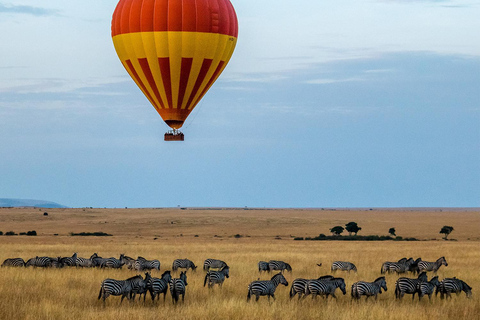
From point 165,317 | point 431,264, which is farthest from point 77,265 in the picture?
point 431,264

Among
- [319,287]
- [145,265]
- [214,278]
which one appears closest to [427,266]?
[319,287]

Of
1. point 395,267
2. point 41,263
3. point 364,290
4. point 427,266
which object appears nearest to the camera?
point 364,290

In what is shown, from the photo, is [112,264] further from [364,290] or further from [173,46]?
[364,290]

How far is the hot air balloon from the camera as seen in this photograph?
29.2 meters

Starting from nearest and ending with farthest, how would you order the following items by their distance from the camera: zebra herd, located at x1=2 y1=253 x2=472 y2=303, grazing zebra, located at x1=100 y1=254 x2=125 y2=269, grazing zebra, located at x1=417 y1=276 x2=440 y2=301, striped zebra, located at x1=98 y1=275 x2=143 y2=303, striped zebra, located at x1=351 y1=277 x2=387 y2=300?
striped zebra, located at x1=98 y1=275 x2=143 y2=303
zebra herd, located at x1=2 y1=253 x2=472 y2=303
striped zebra, located at x1=351 y1=277 x2=387 y2=300
grazing zebra, located at x1=417 y1=276 x2=440 y2=301
grazing zebra, located at x1=100 y1=254 x2=125 y2=269

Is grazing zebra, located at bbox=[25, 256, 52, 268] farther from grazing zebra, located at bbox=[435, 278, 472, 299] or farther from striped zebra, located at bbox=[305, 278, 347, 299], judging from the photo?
grazing zebra, located at bbox=[435, 278, 472, 299]

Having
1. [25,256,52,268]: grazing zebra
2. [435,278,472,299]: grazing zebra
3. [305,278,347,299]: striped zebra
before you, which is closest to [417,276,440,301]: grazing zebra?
[435,278,472,299]: grazing zebra

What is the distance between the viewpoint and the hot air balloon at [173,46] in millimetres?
29250

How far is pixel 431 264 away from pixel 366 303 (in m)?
10.2

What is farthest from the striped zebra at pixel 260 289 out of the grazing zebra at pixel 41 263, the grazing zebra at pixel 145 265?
the grazing zebra at pixel 41 263

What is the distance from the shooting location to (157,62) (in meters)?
29.7

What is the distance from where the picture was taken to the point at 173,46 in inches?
1156

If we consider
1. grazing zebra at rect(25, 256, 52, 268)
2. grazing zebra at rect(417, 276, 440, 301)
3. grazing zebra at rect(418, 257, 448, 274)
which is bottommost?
grazing zebra at rect(25, 256, 52, 268)

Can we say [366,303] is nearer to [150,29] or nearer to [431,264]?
[431,264]
